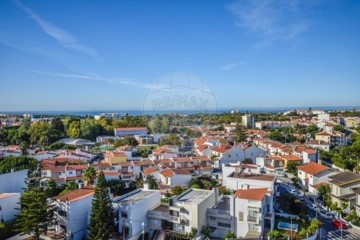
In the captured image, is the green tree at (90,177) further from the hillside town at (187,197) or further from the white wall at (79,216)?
the white wall at (79,216)

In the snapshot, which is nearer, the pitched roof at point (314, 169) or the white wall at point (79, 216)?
the white wall at point (79, 216)

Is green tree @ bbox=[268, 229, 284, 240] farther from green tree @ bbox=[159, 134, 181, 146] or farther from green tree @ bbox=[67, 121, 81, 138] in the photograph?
green tree @ bbox=[67, 121, 81, 138]

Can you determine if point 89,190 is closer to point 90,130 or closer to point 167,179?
point 167,179

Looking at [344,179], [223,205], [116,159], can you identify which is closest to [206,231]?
[223,205]

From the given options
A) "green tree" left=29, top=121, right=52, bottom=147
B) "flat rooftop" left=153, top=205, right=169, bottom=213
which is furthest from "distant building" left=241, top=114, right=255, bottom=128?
"flat rooftop" left=153, top=205, right=169, bottom=213

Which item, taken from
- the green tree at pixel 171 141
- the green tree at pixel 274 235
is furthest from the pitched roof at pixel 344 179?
the green tree at pixel 171 141

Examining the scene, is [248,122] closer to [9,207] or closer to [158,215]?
[158,215]

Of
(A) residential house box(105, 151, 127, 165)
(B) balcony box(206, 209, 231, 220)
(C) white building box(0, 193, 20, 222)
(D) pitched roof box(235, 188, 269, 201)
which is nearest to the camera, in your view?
(D) pitched roof box(235, 188, 269, 201)
